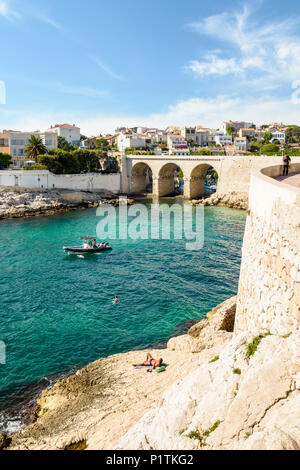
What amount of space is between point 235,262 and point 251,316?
1880 cm

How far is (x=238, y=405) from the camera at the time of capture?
571 cm

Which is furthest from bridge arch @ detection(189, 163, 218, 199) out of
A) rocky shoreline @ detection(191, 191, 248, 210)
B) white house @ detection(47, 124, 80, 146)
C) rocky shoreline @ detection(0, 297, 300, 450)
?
rocky shoreline @ detection(0, 297, 300, 450)

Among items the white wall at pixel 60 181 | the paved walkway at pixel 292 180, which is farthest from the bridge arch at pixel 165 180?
the paved walkway at pixel 292 180

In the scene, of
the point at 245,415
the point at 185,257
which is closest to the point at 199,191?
the point at 185,257

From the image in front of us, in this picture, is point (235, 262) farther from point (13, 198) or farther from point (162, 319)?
point (13, 198)

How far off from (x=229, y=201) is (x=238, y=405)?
48.5 meters

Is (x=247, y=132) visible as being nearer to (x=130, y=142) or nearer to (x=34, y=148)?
(x=130, y=142)

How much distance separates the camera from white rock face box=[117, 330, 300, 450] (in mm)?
5168

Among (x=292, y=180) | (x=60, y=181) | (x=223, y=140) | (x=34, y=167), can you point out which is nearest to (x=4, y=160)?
(x=34, y=167)

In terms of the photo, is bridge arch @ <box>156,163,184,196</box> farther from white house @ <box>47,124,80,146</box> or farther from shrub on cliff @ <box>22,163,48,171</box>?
white house @ <box>47,124,80,146</box>

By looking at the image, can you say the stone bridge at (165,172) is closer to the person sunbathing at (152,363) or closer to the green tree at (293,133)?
the person sunbathing at (152,363)

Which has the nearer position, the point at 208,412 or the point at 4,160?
the point at 208,412

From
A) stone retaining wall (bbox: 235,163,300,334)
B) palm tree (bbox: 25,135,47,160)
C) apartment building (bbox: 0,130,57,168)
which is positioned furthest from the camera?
apartment building (bbox: 0,130,57,168)

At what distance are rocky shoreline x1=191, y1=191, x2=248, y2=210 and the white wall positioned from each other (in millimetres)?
16908
